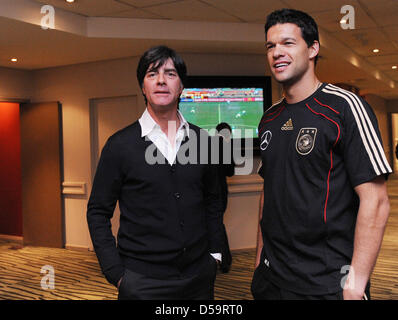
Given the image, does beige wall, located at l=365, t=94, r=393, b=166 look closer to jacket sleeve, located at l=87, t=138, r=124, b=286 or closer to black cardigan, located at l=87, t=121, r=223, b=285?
black cardigan, located at l=87, t=121, r=223, b=285

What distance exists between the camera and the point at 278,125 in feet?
5.10

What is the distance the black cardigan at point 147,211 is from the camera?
5.19 ft

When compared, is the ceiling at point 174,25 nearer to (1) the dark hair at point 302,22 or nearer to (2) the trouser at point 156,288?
(1) the dark hair at point 302,22

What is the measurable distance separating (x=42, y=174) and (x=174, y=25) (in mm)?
3081

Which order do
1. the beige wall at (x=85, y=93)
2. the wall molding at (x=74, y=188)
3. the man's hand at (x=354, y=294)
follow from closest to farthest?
the man's hand at (x=354, y=294), the beige wall at (x=85, y=93), the wall molding at (x=74, y=188)

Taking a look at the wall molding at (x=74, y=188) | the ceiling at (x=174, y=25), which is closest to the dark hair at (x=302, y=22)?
the ceiling at (x=174, y=25)

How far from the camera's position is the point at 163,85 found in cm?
162

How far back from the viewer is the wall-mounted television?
5.19 m

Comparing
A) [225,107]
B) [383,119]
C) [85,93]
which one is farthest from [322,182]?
[383,119]

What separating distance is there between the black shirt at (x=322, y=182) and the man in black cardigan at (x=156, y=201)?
0.35m

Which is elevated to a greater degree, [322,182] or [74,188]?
[322,182]

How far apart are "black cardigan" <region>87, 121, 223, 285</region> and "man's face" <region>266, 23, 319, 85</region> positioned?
1.57ft

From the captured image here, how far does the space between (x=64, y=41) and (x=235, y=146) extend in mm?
2374

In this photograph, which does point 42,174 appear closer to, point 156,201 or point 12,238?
point 12,238
